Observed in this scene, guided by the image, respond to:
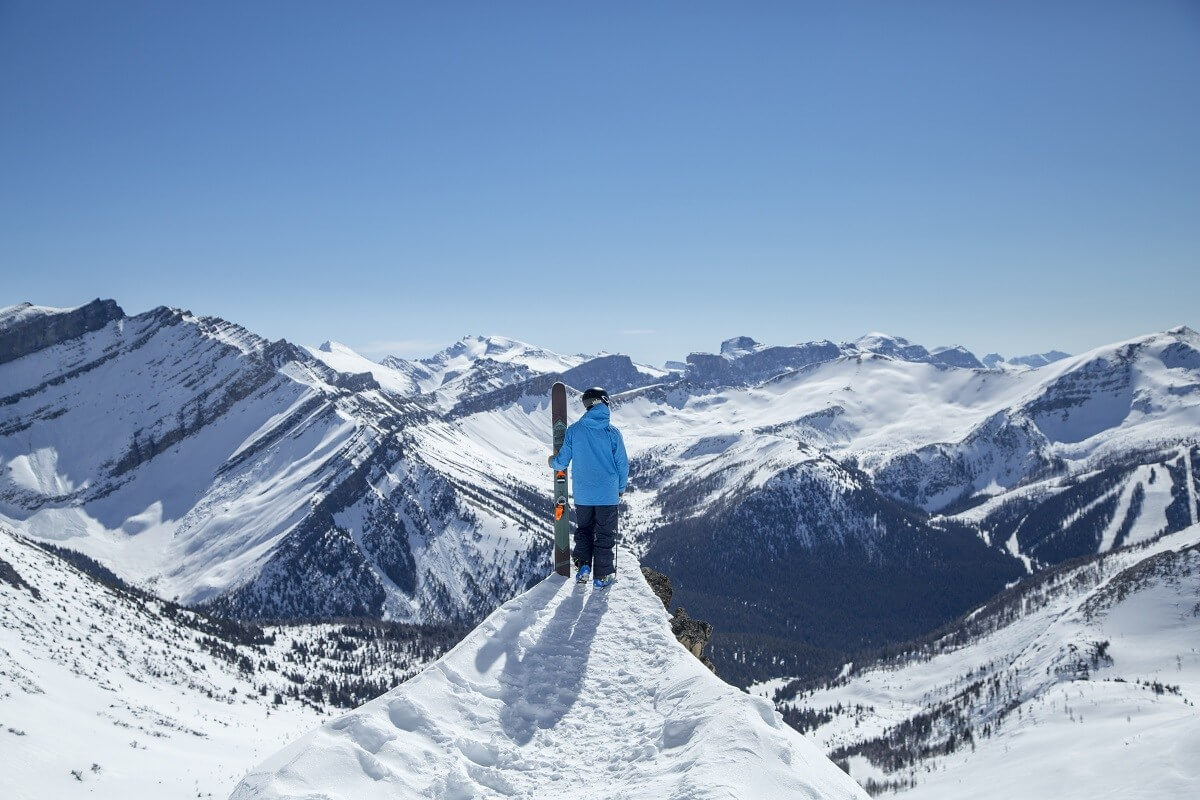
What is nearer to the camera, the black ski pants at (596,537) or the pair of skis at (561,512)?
the black ski pants at (596,537)

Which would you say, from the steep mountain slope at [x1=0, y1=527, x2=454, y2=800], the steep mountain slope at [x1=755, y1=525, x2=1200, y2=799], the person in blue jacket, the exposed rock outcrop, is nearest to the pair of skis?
the person in blue jacket

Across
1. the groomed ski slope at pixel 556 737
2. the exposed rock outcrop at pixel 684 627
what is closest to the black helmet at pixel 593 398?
the groomed ski slope at pixel 556 737

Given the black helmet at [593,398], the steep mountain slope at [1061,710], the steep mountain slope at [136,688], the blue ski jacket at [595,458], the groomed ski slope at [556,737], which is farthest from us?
the steep mountain slope at [1061,710]

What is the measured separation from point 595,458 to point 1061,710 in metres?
161

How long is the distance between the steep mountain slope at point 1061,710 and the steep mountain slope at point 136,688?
116m

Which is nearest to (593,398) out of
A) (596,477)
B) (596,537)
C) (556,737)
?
(596,477)

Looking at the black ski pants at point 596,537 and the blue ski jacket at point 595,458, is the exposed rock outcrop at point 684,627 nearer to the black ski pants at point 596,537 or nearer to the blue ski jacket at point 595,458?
the black ski pants at point 596,537

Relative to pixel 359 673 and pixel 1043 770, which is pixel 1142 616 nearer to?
pixel 1043 770

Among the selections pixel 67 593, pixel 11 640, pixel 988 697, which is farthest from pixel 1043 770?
pixel 67 593

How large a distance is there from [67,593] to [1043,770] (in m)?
171

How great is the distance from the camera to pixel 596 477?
17.2 m

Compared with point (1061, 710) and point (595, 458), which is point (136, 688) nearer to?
point (595, 458)

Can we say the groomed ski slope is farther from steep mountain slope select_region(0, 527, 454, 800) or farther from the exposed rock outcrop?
steep mountain slope select_region(0, 527, 454, 800)

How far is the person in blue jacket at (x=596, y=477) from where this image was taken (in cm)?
1705
